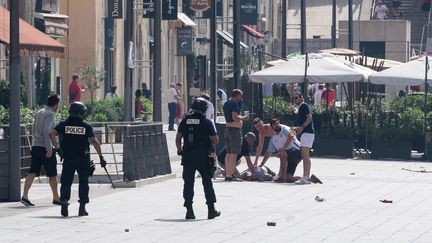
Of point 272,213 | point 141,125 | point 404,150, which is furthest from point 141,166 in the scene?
point 404,150

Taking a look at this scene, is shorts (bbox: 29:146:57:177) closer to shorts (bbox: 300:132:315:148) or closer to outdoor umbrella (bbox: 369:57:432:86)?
shorts (bbox: 300:132:315:148)

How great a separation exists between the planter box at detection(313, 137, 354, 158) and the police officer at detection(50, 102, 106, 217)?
52.1 feet

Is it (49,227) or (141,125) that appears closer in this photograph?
(49,227)

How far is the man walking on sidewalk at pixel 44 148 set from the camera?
20.4m

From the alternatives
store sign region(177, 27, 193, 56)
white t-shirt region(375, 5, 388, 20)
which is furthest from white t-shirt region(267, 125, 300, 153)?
white t-shirt region(375, 5, 388, 20)

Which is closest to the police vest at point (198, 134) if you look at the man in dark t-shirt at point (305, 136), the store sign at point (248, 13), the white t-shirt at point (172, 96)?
the man in dark t-shirt at point (305, 136)

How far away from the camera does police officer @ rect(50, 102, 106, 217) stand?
18.7 m

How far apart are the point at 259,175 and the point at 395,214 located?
21.0ft

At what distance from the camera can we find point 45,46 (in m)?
30.6

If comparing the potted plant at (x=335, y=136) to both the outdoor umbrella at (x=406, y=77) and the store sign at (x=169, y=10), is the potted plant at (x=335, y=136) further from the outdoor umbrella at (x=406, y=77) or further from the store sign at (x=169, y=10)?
the store sign at (x=169, y=10)

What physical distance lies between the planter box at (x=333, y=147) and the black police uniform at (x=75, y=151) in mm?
15937

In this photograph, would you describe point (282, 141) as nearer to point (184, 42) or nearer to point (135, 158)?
point (135, 158)

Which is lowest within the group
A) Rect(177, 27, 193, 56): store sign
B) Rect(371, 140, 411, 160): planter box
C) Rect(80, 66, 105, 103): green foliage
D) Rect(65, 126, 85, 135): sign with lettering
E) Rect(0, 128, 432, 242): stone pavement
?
Rect(371, 140, 411, 160): planter box

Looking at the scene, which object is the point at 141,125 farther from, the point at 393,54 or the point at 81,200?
the point at 393,54
